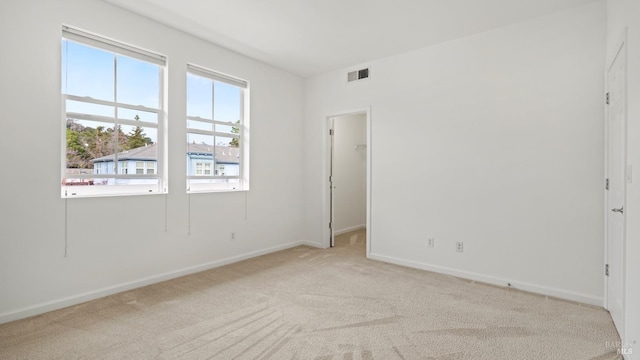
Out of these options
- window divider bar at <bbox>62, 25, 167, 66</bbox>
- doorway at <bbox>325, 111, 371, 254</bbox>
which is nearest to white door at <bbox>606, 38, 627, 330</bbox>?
doorway at <bbox>325, 111, 371, 254</bbox>

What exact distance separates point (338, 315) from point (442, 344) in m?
0.88

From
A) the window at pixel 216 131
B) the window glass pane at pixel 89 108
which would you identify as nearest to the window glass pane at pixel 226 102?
the window at pixel 216 131

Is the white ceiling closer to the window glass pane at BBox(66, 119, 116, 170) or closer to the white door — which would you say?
the white door

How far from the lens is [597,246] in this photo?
2986 millimetres

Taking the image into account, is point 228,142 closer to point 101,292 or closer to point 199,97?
point 199,97

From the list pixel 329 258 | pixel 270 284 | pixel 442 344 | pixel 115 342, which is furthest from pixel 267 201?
pixel 442 344

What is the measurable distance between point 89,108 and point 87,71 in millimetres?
367

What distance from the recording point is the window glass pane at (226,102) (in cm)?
427

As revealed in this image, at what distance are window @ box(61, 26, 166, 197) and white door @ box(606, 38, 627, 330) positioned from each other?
4.34 meters

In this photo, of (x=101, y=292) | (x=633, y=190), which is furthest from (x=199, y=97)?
(x=633, y=190)

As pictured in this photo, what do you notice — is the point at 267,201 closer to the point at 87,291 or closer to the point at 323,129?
the point at 323,129

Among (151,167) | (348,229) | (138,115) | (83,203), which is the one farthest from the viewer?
(348,229)

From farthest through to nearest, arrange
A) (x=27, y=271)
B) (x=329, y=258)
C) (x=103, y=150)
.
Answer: (x=329, y=258) → (x=103, y=150) → (x=27, y=271)

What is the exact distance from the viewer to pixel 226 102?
4395mm
